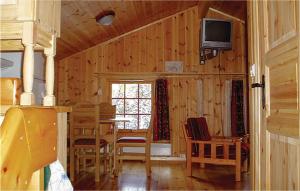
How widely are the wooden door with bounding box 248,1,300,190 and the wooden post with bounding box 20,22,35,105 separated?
1022 millimetres

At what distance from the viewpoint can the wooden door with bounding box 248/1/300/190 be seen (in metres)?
1.32

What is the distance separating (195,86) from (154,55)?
1.06 meters

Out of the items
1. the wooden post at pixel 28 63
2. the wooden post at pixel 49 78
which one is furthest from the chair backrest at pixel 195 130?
the wooden post at pixel 28 63

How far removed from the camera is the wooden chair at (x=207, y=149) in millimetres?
4805

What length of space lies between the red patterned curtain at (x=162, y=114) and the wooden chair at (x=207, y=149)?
1300 mm

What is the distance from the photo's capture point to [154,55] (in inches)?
266

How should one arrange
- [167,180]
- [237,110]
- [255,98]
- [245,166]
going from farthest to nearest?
[237,110]
[245,166]
[167,180]
[255,98]

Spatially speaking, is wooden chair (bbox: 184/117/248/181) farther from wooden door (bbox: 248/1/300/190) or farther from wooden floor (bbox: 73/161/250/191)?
wooden door (bbox: 248/1/300/190)

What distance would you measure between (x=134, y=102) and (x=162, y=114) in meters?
0.69

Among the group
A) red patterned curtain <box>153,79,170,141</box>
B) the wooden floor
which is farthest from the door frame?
red patterned curtain <box>153,79,170,141</box>

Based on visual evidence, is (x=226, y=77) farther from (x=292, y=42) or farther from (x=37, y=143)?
(x=37, y=143)

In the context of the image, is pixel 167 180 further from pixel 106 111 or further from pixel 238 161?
pixel 106 111

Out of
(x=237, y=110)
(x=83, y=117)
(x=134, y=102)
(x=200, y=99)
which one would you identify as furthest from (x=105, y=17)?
(x=237, y=110)

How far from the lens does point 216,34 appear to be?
18.9 feet
